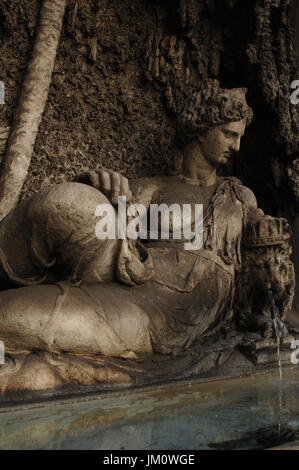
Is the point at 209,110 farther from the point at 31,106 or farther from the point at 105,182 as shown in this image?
the point at 31,106

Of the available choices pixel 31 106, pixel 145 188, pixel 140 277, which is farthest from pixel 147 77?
pixel 140 277

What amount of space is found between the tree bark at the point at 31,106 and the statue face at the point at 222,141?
4.44 feet

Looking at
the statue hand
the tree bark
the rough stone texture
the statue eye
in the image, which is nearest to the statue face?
the statue eye

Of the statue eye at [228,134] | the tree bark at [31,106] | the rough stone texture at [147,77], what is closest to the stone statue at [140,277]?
the statue eye at [228,134]

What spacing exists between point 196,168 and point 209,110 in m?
0.46

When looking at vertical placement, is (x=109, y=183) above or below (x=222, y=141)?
below

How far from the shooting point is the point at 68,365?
7.30 feet

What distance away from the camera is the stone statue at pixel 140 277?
2.26 m

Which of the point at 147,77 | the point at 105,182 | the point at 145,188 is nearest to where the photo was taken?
the point at 105,182

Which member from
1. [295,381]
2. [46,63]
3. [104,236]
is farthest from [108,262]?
[46,63]

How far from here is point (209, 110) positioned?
11.3ft

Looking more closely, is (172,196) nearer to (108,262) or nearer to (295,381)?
(108,262)

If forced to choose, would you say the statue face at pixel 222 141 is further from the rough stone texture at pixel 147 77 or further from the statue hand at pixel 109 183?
the statue hand at pixel 109 183

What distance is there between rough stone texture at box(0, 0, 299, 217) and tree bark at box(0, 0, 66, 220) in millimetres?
154
